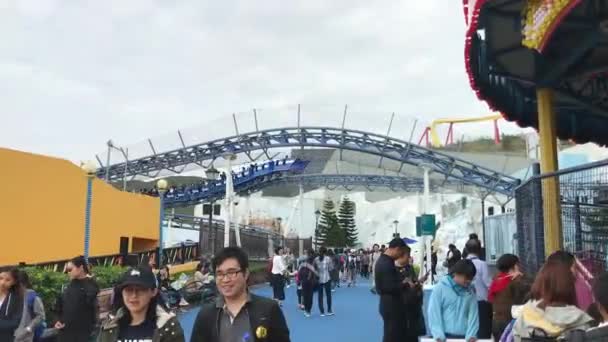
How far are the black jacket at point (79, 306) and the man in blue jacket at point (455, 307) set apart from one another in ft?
10.3

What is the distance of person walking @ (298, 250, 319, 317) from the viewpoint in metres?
13.8

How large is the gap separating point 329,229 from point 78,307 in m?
48.4

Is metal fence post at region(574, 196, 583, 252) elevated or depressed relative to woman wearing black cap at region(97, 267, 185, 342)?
elevated

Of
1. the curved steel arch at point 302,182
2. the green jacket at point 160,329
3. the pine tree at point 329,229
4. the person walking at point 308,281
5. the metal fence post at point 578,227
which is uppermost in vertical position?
the curved steel arch at point 302,182

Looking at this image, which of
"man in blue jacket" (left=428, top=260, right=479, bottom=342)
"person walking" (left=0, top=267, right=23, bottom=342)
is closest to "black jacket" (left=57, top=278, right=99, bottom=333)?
"person walking" (left=0, top=267, right=23, bottom=342)

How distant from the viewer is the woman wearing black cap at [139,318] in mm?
2959

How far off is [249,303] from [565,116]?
522 inches

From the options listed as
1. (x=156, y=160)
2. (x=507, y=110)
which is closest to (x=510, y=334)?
→ (x=507, y=110)

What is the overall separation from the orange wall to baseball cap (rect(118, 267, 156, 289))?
11.1 metres

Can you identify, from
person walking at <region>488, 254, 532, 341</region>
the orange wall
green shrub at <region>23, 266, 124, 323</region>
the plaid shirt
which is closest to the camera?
person walking at <region>488, 254, 532, 341</region>

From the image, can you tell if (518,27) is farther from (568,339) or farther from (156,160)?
(156,160)

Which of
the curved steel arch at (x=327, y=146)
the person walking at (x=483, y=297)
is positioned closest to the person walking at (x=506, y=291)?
the person walking at (x=483, y=297)

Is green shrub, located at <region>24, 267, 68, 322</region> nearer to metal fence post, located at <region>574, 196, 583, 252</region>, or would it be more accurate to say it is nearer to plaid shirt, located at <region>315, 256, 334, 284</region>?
plaid shirt, located at <region>315, 256, 334, 284</region>

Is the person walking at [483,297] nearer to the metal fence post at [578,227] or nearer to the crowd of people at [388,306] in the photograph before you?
the crowd of people at [388,306]
